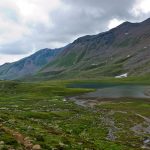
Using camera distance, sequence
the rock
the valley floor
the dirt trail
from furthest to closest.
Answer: the valley floor
the dirt trail
the rock

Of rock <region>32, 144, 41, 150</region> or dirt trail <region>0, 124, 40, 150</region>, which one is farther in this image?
dirt trail <region>0, 124, 40, 150</region>

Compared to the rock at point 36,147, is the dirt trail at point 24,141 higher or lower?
higher

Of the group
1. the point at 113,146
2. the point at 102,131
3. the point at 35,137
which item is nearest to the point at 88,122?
the point at 102,131

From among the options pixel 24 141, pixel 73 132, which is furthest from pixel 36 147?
pixel 73 132

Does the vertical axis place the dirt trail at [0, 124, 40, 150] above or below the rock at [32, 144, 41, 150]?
above

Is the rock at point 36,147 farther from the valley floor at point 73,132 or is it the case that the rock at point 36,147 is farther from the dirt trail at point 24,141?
the dirt trail at point 24,141

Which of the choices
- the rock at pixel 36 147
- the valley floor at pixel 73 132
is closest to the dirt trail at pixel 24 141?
the valley floor at pixel 73 132

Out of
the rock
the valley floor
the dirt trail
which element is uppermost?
the dirt trail

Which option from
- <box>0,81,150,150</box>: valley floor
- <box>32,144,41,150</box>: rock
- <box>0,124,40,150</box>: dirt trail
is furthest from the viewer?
<box>0,81,150,150</box>: valley floor

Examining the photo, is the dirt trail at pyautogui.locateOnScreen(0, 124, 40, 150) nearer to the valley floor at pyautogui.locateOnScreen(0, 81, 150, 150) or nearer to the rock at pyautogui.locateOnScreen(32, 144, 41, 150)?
the valley floor at pyautogui.locateOnScreen(0, 81, 150, 150)

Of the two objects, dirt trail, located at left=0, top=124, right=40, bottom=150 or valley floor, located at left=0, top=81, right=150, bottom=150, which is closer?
dirt trail, located at left=0, top=124, right=40, bottom=150

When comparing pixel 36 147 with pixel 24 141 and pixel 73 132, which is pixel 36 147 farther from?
pixel 73 132

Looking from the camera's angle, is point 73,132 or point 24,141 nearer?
point 24,141

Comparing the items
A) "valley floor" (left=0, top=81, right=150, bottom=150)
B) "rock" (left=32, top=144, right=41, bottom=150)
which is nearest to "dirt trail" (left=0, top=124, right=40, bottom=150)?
"valley floor" (left=0, top=81, right=150, bottom=150)
